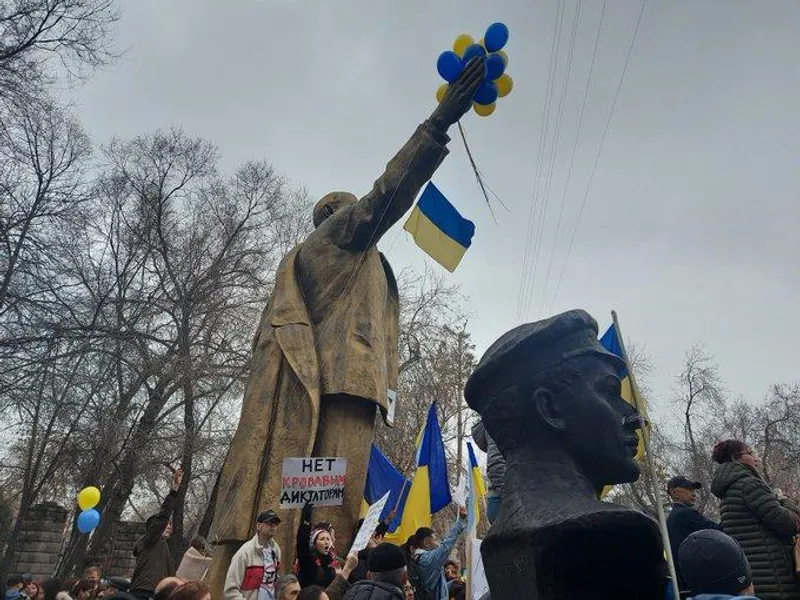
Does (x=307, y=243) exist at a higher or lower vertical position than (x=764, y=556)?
higher

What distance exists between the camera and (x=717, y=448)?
454 cm

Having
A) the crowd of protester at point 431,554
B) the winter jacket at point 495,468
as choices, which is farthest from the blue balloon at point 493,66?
the winter jacket at point 495,468

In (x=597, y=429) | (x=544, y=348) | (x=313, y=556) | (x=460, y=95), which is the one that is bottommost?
(x=313, y=556)

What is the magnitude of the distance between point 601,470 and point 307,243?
4.65 m

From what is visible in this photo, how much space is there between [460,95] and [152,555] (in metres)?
5.97

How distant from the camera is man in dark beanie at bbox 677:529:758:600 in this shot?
8.16 ft

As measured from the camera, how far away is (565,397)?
1.99 metres

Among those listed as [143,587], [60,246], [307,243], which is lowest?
[143,587]

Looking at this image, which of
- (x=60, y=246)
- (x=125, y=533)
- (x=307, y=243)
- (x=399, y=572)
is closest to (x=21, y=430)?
(x=125, y=533)

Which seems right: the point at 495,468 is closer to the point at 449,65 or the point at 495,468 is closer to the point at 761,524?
the point at 761,524

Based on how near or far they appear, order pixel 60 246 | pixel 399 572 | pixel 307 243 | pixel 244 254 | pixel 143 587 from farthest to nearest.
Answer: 1. pixel 244 254
2. pixel 60 246
3. pixel 143 587
4. pixel 307 243
5. pixel 399 572

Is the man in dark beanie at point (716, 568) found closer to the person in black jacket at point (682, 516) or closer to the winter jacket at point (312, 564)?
the person in black jacket at point (682, 516)

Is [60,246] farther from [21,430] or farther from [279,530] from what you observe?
[279,530]

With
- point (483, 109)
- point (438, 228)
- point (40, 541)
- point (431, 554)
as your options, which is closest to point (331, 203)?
point (438, 228)
